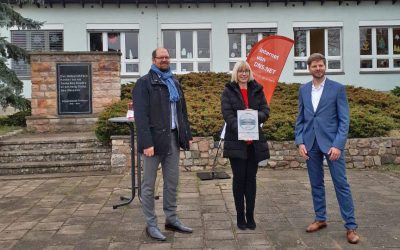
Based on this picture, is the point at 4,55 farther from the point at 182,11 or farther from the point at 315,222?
the point at 315,222

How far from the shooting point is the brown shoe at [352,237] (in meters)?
4.85

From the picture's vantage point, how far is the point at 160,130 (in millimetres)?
5000

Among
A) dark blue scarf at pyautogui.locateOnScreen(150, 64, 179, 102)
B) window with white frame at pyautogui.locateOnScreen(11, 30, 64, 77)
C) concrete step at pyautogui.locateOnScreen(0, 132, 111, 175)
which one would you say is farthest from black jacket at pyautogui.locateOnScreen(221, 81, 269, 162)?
window with white frame at pyautogui.locateOnScreen(11, 30, 64, 77)

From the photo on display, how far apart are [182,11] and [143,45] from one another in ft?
7.04

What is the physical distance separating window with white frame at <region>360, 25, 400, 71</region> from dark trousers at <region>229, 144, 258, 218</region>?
16.9 metres

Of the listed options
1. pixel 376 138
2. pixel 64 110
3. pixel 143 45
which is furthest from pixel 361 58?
pixel 64 110

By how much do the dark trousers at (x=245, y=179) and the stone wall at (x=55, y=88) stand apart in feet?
25.7

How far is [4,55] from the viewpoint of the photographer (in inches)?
572

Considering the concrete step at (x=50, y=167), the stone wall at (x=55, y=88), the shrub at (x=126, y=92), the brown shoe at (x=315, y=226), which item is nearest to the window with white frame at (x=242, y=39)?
the shrub at (x=126, y=92)

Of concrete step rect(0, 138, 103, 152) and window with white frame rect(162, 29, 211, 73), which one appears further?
window with white frame rect(162, 29, 211, 73)

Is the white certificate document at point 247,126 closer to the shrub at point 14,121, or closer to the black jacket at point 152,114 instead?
the black jacket at point 152,114

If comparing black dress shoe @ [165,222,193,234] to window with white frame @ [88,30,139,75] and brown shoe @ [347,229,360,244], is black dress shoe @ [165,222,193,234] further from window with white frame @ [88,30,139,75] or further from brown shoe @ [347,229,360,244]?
window with white frame @ [88,30,139,75]

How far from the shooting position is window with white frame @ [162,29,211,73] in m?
20.1

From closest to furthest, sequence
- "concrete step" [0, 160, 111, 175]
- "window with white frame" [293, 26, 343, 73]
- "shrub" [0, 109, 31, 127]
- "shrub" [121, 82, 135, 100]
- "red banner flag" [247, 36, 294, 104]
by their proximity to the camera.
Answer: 1. "concrete step" [0, 160, 111, 175]
2. "red banner flag" [247, 36, 294, 104]
3. "shrub" [121, 82, 135, 100]
4. "shrub" [0, 109, 31, 127]
5. "window with white frame" [293, 26, 343, 73]
